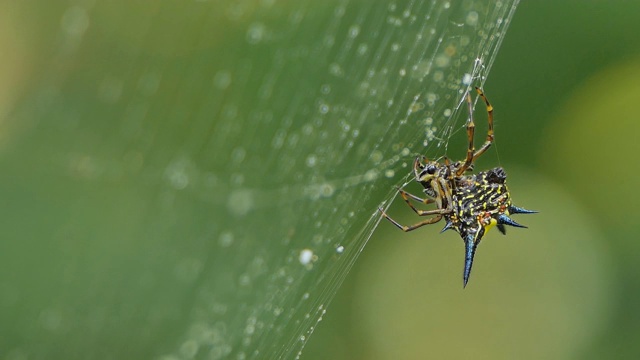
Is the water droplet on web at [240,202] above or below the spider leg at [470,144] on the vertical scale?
below

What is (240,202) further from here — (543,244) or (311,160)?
(543,244)

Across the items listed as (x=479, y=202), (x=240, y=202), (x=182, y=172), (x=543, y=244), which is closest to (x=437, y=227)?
(x=543, y=244)

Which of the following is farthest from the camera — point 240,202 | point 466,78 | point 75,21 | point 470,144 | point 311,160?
point 240,202

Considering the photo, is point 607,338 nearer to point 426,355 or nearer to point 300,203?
point 426,355

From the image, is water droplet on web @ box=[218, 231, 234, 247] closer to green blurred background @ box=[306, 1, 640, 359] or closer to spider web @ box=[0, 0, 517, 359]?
spider web @ box=[0, 0, 517, 359]

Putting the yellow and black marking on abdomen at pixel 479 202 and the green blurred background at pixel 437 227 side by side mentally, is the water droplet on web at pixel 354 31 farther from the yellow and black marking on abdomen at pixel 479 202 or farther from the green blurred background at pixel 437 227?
the green blurred background at pixel 437 227

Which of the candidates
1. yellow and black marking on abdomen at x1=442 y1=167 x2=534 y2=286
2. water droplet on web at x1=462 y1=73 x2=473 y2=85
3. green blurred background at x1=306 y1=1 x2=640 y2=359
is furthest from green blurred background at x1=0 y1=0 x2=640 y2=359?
water droplet on web at x1=462 y1=73 x2=473 y2=85

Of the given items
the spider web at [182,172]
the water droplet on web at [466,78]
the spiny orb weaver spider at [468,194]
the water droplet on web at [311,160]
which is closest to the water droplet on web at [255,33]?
the spider web at [182,172]
